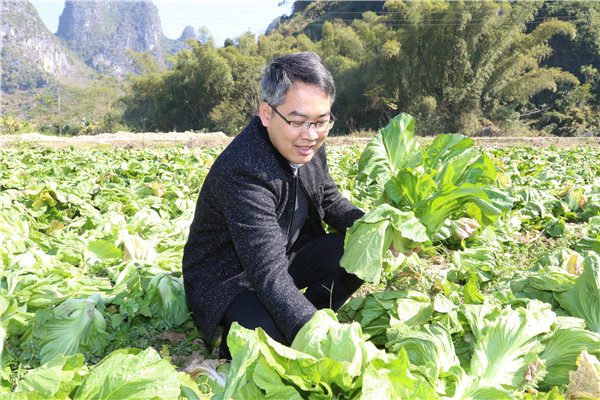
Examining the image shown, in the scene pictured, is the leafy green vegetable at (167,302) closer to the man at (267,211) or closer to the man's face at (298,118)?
the man at (267,211)

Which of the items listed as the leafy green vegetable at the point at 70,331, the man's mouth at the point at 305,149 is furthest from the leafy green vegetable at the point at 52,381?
the man's mouth at the point at 305,149

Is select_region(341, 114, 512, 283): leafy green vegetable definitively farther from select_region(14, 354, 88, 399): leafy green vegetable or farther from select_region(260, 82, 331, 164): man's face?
select_region(14, 354, 88, 399): leafy green vegetable

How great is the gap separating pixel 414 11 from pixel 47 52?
124 meters

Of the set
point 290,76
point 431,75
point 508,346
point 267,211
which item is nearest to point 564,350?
point 508,346

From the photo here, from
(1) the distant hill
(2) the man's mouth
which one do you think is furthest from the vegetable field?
(1) the distant hill

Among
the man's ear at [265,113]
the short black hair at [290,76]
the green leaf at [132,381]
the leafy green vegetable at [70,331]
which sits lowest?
the leafy green vegetable at [70,331]

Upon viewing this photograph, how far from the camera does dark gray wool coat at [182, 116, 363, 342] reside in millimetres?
1885

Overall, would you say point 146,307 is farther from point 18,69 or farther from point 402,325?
point 18,69

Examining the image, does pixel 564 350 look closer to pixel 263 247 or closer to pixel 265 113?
pixel 263 247

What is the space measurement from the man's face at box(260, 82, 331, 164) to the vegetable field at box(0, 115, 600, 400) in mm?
420

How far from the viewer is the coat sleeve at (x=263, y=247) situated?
1827 millimetres

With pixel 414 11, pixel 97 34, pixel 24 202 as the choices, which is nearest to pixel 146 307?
pixel 24 202

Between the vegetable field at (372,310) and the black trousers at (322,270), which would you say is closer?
the vegetable field at (372,310)

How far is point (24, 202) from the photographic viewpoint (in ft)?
15.6
